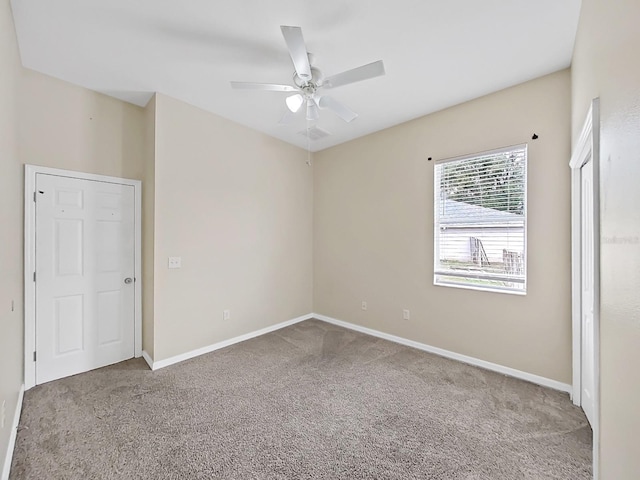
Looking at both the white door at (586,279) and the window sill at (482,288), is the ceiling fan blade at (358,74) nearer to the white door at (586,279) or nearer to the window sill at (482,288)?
the white door at (586,279)

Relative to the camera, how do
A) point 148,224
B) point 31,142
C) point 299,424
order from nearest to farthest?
point 299,424
point 31,142
point 148,224

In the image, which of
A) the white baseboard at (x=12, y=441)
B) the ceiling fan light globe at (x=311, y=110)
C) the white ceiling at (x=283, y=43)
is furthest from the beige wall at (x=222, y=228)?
the ceiling fan light globe at (x=311, y=110)

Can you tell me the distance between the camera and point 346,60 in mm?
2256

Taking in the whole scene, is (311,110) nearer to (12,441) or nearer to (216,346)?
(216,346)

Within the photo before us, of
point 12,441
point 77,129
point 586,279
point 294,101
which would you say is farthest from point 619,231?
point 77,129

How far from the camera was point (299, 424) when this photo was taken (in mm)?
1979

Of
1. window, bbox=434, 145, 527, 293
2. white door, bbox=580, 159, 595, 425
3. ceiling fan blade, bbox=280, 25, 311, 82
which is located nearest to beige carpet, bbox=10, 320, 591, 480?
white door, bbox=580, 159, 595, 425

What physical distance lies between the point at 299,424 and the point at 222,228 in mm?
2302

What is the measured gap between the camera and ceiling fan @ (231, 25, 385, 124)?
1.69m

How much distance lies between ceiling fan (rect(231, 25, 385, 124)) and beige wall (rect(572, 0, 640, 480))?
1103mm

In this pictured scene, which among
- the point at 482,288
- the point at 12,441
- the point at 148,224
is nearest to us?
the point at 12,441

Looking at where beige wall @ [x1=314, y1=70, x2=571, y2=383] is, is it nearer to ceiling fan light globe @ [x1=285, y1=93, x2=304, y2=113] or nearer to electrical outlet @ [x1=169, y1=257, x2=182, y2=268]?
ceiling fan light globe @ [x1=285, y1=93, x2=304, y2=113]

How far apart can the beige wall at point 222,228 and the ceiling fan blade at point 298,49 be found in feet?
5.58

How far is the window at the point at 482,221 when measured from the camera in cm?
262
